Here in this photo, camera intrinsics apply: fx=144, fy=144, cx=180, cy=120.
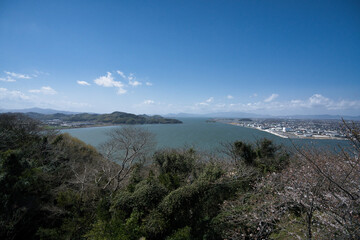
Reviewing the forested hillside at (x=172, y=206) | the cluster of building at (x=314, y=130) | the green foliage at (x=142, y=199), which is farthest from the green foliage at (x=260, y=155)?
the green foliage at (x=142, y=199)

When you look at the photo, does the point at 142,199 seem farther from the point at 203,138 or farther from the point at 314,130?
the point at 203,138

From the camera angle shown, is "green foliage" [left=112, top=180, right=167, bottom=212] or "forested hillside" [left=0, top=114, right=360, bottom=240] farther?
"green foliage" [left=112, top=180, right=167, bottom=212]

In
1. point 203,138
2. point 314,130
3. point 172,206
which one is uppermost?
point 314,130

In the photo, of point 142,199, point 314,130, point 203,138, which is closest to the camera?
point 142,199

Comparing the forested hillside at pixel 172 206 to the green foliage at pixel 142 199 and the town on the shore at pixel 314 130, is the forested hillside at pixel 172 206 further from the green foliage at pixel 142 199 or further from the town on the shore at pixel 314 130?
the town on the shore at pixel 314 130

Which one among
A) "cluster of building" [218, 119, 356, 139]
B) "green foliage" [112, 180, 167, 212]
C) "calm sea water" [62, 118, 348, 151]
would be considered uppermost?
"cluster of building" [218, 119, 356, 139]

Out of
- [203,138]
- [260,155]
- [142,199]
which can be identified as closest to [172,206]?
[142,199]

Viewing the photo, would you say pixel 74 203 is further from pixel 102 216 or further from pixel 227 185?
pixel 227 185

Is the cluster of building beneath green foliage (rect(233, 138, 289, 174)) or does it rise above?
above

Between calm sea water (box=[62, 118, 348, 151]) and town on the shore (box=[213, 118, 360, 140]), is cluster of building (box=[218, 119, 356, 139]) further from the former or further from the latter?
calm sea water (box=[62, 118, 348, 151])

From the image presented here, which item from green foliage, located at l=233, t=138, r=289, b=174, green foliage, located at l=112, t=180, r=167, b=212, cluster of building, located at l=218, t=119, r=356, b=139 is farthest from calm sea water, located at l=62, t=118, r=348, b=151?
green foliage, located at l=112, t=180, r=167, b=212

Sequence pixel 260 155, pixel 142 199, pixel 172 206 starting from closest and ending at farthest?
pixel 172 206 < pixel 142 199 < pixel 260 155
